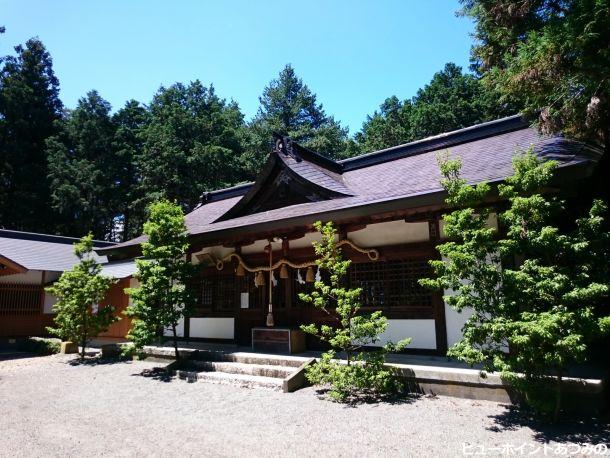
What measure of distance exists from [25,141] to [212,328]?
30.8 meters

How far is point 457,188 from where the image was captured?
5656mm

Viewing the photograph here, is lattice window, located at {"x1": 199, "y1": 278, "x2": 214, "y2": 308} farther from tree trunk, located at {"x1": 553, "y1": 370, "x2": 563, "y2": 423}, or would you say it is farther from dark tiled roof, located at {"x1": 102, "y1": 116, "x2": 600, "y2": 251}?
tree trunk, located at {"x1": 553, "y1": 370, "x2": 563, "y2": 423}

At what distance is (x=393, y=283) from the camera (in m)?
8.51

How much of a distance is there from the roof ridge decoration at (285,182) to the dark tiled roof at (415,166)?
6 centimetres

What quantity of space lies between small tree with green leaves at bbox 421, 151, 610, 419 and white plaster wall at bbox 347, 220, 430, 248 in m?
2.55

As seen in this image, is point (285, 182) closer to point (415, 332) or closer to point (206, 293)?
point (206, 293)

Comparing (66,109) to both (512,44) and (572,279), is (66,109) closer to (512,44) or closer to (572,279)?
(512,44)

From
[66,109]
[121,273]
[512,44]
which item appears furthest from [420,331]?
[66,109]

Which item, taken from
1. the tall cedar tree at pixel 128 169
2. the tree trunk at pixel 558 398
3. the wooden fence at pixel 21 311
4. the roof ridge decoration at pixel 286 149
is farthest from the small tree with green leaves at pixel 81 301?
the tall cedar tree at pixel 128 169

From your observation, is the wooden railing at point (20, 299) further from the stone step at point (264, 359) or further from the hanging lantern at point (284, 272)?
the hanging lantern at point (284, 272)

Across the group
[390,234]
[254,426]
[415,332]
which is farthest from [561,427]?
[390,234]

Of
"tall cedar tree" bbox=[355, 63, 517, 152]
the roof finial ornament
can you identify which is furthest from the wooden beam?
"tall cedar tree" bbox=[355, 63, 517, 152]

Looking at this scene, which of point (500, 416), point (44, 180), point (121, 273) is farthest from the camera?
point (44, 180)

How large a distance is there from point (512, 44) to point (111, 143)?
113ft
